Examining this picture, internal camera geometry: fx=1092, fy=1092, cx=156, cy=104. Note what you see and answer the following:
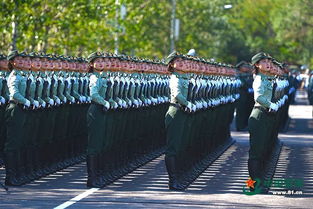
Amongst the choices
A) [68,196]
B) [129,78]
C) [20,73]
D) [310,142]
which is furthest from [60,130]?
[310,142]

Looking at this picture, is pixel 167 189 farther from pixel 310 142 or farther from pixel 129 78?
pixel 310 142

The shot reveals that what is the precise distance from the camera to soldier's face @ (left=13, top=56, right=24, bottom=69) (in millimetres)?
16406

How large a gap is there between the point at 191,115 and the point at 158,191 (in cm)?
179

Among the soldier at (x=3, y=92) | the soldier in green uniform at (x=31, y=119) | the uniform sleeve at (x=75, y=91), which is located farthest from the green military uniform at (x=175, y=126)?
the uniform sleeve at (x=75, y=91)

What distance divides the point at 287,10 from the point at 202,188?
61.2 meters

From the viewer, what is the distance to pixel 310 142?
27500 millimetres

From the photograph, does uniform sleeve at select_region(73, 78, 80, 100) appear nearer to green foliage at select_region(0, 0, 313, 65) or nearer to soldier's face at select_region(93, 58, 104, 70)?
soldier's face at select_region(93, 58, 104, 70)

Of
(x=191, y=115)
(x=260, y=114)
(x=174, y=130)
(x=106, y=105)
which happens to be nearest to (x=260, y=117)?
(x=260, y=114)

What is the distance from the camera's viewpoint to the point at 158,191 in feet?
51.6

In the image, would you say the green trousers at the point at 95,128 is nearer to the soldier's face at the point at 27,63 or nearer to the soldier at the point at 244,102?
the soldier's face at the point at 27,63

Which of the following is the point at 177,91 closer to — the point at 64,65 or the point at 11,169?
the point at 11,169

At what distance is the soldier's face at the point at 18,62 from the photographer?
53.8ft

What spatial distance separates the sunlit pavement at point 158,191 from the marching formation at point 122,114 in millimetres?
328

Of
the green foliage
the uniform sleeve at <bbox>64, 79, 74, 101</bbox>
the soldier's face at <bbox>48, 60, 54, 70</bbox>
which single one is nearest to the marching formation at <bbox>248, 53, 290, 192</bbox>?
the soldier's face at <bbox>48, 60, 54, 70</bbox>
